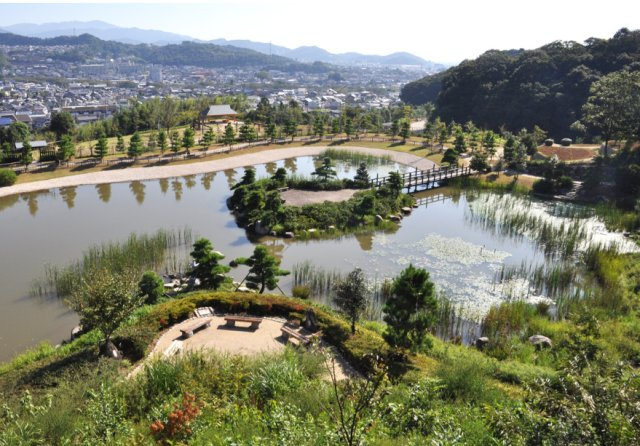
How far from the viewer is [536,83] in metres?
53.2

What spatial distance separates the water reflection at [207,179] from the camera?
107 ft

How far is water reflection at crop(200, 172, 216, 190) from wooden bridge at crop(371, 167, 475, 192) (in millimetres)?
11420

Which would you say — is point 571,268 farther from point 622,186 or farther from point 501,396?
point 622,186

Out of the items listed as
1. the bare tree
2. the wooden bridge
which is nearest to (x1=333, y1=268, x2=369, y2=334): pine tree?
the bare tree

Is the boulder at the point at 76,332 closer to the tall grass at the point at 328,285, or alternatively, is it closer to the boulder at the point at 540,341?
the tall grass at the point at 328,285

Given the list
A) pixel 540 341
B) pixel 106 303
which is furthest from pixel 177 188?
pixel 540 341

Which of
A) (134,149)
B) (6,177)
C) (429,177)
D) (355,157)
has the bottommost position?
(6,177)

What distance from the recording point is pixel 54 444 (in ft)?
24.6

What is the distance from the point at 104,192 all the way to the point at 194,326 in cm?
2089

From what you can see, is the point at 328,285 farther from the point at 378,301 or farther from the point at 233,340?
the point at 233,340

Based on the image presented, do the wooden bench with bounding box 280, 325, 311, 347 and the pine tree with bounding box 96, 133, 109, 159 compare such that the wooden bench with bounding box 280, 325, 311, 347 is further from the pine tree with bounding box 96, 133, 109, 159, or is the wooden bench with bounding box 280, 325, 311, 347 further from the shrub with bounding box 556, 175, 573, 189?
the pine tree with bounding box 96, 133, 109, 159

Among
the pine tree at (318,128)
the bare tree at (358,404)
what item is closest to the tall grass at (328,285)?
the bare tree at (358,404)

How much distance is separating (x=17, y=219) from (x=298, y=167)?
19885 mm

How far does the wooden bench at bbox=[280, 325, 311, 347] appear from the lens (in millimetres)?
12588
